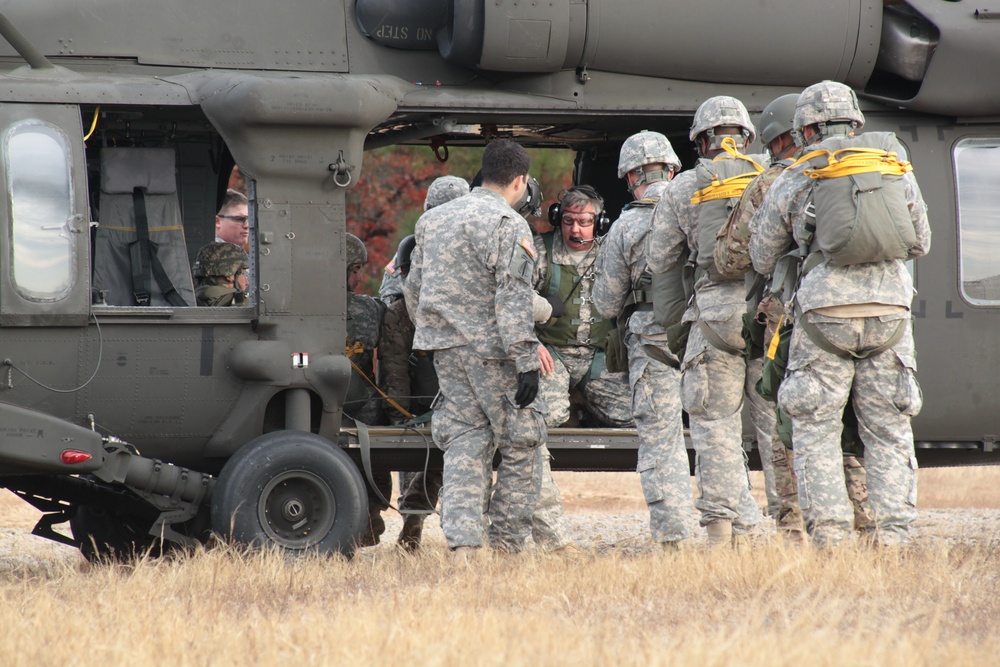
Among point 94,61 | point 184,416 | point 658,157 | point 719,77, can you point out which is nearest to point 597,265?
point 658,157

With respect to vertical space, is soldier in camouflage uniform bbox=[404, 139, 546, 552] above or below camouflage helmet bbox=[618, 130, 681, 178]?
below

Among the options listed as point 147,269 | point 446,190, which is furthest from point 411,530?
point 147,269

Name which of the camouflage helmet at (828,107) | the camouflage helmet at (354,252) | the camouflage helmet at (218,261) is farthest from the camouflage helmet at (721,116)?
the camouflage helmet at (218,261)

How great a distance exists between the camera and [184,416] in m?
5.99

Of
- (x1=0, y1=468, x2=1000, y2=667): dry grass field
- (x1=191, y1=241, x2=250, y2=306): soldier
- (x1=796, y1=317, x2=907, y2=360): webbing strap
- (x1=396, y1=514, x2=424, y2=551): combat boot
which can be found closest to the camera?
(x1=0, y1=468, x2=1000, y2=667): dry grass field

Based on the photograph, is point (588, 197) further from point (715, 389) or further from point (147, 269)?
point (147, 269)

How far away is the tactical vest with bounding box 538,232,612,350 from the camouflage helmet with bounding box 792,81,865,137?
1.99 m

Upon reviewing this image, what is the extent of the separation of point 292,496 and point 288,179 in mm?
1548

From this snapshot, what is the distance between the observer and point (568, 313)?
23.1 feet

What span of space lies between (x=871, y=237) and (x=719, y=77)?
6.77 feet

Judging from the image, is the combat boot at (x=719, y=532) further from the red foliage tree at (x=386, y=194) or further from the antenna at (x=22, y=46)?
the red foliage tree at (x=386, y=194)

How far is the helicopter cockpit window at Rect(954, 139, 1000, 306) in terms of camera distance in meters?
6.80

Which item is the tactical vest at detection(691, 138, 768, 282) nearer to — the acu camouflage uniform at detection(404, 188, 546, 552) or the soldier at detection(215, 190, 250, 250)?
the acu camouflage uniform at detection(404, 188, 546, 552)

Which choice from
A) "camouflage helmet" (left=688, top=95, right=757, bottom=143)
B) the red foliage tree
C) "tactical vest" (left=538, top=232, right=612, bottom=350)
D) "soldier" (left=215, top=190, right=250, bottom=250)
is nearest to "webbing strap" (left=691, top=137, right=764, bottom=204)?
"camouflage helmet" (left=688, top=95, right=757, bottom=143)
